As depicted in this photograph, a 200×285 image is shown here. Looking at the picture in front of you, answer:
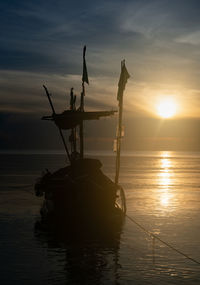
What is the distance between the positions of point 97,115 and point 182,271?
57.1 feet

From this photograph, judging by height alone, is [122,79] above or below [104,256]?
above

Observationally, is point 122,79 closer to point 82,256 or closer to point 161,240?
point 161,240

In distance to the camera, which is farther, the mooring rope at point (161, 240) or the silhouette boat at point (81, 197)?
the silhouette boat at point (81, 197)

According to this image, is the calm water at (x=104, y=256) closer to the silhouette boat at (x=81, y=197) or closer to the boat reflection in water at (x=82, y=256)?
the boat reflection in water at (x=82, y=256)

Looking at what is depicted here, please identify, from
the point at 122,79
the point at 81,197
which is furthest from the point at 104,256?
the point at 122,79

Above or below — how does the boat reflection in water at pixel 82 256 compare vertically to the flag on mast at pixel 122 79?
below

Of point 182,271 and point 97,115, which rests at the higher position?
point 97,115

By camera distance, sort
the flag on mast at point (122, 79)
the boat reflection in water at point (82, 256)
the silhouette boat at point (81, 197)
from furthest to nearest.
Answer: the flag on mast at point (122, 79), the silhouette boat at point (81, 197), the boat reflection in water at point (82, 256)

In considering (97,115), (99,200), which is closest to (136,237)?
(99,200)

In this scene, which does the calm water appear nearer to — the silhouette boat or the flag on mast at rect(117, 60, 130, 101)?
the silhouette boat

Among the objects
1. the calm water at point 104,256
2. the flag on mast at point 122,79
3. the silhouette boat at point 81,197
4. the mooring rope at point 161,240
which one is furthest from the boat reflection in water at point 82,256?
the flag on mast at point 122,79

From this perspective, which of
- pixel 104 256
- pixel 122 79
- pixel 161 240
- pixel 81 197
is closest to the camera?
pixel 104 256

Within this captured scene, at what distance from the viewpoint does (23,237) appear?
23.5 metres

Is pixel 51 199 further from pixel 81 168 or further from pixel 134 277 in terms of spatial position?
pixel 134 277
